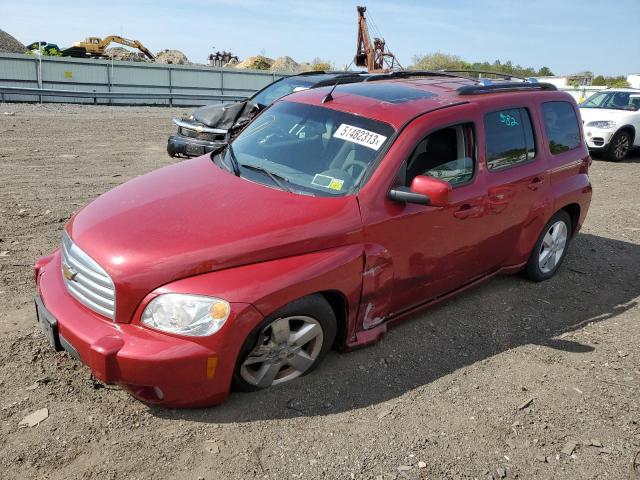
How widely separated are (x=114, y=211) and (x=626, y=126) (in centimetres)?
1357

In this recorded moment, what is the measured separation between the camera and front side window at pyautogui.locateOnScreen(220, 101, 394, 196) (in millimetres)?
3764

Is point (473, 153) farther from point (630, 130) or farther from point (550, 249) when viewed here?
point (630, 130)

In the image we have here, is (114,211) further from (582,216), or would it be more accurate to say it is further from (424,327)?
(582,216)

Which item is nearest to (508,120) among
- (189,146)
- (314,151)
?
(314,151)

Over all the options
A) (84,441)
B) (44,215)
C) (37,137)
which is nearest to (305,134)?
(84,441)

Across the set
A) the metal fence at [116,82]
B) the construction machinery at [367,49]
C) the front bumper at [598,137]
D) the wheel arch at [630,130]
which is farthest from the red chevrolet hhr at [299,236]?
the construction machinery at [367,49]

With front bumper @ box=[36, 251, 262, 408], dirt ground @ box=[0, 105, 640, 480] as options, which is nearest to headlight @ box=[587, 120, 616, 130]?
dirt ground @ box=[0, 105, 640, 480]

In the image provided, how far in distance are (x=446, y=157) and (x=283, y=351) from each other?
1.88 meters

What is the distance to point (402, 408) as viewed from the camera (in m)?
3.46

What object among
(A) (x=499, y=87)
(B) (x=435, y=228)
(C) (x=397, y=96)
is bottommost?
(B) (x=435, y=228)

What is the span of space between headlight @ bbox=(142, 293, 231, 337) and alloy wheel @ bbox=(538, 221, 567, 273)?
356 centimetres

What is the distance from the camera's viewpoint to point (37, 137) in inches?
469

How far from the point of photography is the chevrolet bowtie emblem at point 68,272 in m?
3.26

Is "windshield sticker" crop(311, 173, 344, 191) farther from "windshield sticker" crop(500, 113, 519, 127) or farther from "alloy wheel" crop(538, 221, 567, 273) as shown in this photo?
"alloy wheel" crop(538, 221, 567, 273)
